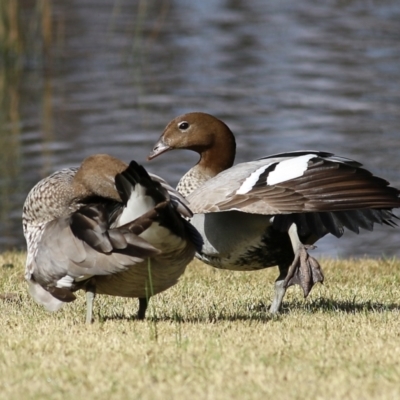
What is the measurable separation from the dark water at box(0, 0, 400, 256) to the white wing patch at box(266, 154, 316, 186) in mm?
4469

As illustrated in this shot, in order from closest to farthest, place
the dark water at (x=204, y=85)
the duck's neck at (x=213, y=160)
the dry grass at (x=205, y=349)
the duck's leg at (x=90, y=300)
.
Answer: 1. the dry grass at (x=205, y=349)
2. the duck's leg at (x=90, y=300)
3. the duck's neck at (x=213, y=160)
4. the dark water at (x=204, y=85)

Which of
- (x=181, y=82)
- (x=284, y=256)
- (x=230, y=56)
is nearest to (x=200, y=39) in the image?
(x=230, y=56)

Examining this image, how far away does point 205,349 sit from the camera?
446 centimetres

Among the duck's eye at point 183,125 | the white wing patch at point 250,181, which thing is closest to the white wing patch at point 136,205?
the white wing patch at point 250,181

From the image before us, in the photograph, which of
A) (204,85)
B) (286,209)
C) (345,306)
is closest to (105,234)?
(286,209)

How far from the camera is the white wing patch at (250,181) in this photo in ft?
18.1

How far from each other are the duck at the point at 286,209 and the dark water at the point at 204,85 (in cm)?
425

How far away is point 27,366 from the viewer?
13.9 feet

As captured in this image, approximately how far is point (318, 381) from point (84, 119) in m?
11.6

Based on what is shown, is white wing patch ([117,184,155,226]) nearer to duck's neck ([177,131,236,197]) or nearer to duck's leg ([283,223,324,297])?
duck's leg ([283,223,324,297])

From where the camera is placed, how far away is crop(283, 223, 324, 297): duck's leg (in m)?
5.47

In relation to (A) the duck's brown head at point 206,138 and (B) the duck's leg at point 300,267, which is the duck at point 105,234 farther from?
(A) the duck's brown head at point 206,138

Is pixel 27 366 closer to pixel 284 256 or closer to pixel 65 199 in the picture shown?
pixel 65 199

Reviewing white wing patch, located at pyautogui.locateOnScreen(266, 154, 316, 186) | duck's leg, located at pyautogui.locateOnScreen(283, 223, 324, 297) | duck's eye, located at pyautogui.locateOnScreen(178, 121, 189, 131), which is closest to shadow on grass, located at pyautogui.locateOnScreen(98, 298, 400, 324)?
duck's leg, located at pyautogui.locateOnScreen(283, 223, 324, 297)
